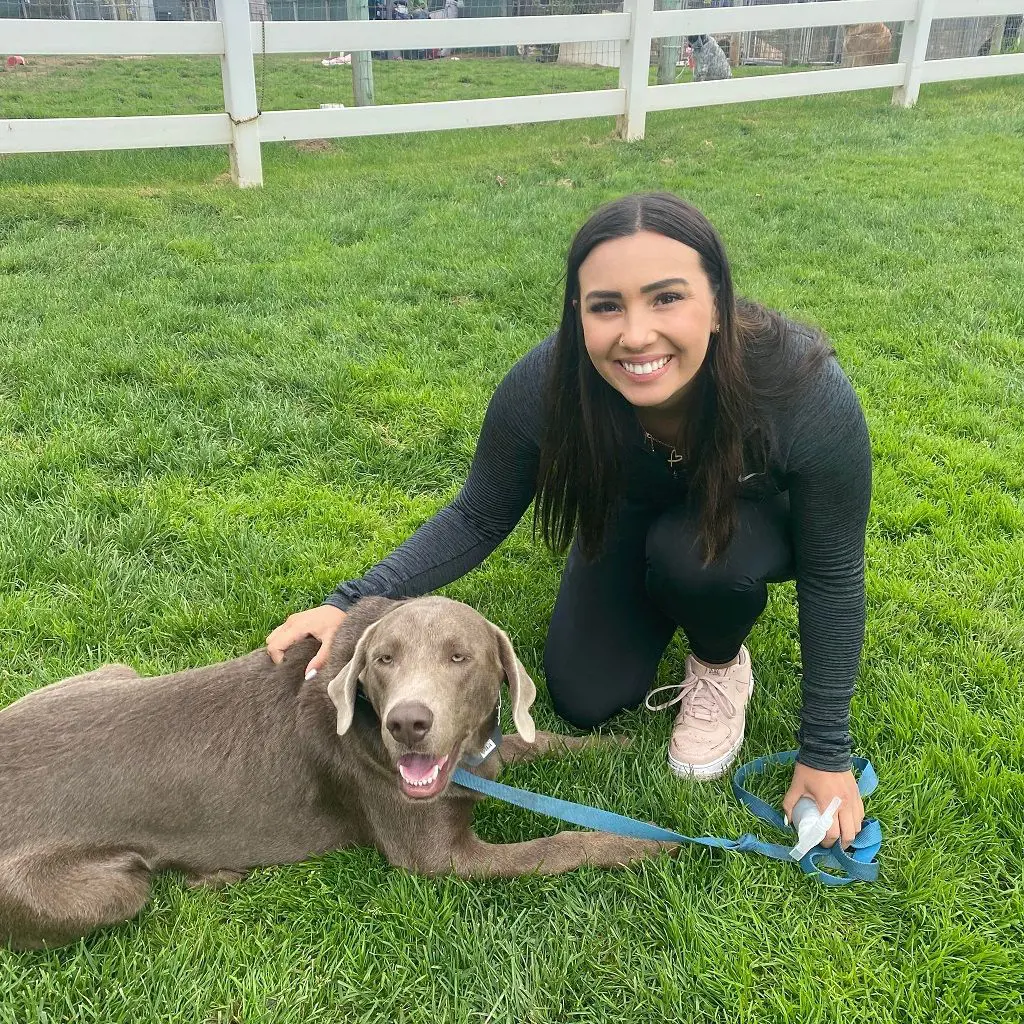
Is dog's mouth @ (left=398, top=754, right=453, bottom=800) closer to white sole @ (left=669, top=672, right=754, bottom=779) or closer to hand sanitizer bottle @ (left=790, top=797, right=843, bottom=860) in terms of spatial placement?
white sole @ (left=669, top=672, right=754, bottom=779)

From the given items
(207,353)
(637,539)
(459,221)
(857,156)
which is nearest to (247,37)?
(459,221)

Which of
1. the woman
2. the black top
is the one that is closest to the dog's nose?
the woman

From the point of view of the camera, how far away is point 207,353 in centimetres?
543

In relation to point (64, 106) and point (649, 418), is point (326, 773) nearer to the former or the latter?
point (649, 418)

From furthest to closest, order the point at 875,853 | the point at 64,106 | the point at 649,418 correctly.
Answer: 1. the point at 64,106
2. the point at 649,418
3. the point at 875,853

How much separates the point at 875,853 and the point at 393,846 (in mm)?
1318

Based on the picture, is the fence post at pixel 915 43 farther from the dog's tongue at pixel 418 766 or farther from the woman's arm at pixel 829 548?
the dog's tongue at pixel 418 766

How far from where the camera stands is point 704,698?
3.04 meters

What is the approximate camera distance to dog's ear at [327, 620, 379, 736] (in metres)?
2.41

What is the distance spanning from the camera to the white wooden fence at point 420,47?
25.3 ft

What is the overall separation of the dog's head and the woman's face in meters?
0.79

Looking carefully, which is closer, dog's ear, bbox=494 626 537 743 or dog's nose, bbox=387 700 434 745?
dog's nose, bbox=387 700 434 745

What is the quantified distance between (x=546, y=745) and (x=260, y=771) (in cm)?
94

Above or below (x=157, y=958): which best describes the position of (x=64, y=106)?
Answer: above
